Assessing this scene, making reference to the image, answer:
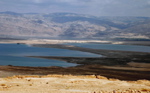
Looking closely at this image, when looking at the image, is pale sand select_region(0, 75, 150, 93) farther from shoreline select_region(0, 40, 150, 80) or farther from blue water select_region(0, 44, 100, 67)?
blue water select_region(0, 44, 100, 67)

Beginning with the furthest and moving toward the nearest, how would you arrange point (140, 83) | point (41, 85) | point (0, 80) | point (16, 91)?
point (140, 83)
point (0, 80)
point (41, 85)
point (16, 91)

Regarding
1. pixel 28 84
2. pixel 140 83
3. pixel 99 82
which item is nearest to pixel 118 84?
pixel 99 82

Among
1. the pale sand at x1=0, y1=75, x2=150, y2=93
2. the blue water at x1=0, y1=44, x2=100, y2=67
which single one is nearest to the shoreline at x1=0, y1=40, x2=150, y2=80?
the blue water at x1=0, y1=44, x2=100, y2=67

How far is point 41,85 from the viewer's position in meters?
20.7

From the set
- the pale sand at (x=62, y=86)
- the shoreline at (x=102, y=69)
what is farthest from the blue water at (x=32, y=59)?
the pale sand at (x=62, y=86)

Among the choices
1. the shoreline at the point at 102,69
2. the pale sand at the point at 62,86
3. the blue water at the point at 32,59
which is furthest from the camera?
the blue water at the point at 32,59

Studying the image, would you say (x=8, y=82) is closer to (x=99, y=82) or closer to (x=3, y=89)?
(x=3, y=89)

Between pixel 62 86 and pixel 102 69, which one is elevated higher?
pixel 62 86

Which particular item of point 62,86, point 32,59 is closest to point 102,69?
point 32,59

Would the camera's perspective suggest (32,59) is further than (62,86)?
Yes

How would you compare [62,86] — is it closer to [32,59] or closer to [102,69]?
[102,69]

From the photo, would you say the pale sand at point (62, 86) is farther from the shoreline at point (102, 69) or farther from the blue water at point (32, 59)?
the blue water at point (32, 59)

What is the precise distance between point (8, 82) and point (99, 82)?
26.0 feet

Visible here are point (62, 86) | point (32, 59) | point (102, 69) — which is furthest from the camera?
point (32, 59)
